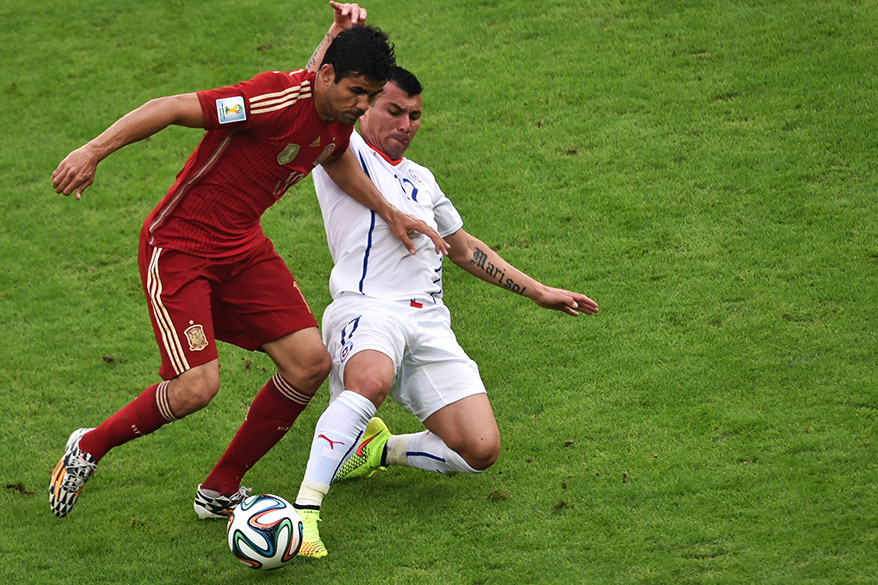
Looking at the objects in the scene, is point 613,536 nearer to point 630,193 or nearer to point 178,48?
point 630,193

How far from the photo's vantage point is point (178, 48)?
32.7 feet

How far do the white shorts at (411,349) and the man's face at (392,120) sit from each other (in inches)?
35.0

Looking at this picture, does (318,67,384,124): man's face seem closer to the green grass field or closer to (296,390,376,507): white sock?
(296,390,376,507): white sock

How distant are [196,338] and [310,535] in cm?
103

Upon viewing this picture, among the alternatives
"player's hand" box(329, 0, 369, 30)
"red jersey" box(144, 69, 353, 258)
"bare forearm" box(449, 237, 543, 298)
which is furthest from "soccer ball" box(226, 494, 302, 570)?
"player's hand" box(329, 0, 369, 30)

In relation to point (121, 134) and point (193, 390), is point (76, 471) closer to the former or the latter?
point (193, 390)

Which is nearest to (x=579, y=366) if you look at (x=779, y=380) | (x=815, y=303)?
(x=779, y=380)

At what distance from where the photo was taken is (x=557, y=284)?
6.72 m

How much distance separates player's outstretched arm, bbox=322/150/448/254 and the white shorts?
0.36m

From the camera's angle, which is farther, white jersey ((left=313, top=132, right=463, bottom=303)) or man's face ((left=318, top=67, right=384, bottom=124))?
white jersey ((left=313, top=132, right=463, bottom=303))

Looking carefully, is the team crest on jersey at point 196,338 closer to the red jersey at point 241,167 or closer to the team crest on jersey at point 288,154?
the red jersey at point 241,167

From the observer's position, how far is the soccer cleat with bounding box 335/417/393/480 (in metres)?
5.13

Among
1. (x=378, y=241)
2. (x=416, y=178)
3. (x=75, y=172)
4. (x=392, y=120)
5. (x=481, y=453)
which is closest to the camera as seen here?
(x=75, y=172)

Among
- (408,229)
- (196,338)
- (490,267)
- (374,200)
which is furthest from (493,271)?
(196,338)
